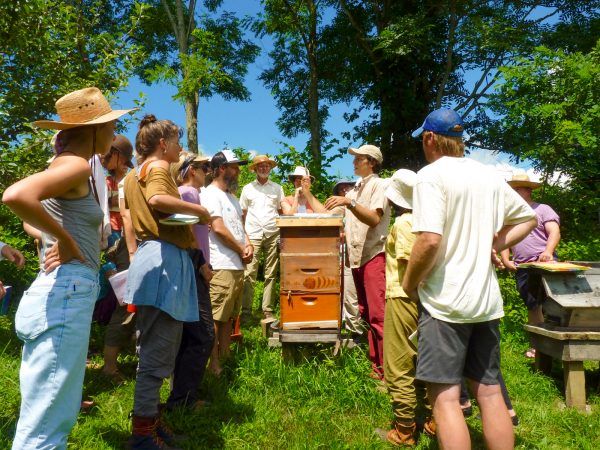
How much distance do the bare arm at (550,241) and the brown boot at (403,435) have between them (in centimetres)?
275

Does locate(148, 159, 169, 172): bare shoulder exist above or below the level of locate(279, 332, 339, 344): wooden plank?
above

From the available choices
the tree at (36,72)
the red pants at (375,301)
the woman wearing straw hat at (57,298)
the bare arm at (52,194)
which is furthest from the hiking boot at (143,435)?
the tree at (36,72)

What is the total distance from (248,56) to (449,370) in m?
17.5

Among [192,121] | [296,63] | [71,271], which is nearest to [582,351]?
[71,271]

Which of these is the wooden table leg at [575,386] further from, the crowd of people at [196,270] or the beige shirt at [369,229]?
the beige shirt at [369,229]

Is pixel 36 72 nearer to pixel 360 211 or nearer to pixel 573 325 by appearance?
pixel 360 211

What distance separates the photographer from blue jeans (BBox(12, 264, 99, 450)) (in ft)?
6.52

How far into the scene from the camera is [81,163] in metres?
2.08

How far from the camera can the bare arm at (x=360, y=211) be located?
4.37 m

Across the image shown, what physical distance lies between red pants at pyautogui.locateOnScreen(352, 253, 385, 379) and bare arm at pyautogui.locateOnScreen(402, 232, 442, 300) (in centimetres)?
194

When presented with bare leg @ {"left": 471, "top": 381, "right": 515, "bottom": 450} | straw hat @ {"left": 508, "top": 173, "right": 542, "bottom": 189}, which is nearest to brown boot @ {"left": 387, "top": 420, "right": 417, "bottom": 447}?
bare leg @ {"left": 471, "top": 381, "right": 515, "bottom": 450}

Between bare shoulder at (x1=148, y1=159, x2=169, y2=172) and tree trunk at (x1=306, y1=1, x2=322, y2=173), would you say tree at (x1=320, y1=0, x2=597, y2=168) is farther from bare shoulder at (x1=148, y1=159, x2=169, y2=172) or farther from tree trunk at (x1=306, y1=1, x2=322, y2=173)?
bare shoulder at (x1=148, y1=159, x2=169, y2=172)

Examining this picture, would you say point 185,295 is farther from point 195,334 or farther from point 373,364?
point 373,364

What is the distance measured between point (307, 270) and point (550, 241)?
8.95 ft
